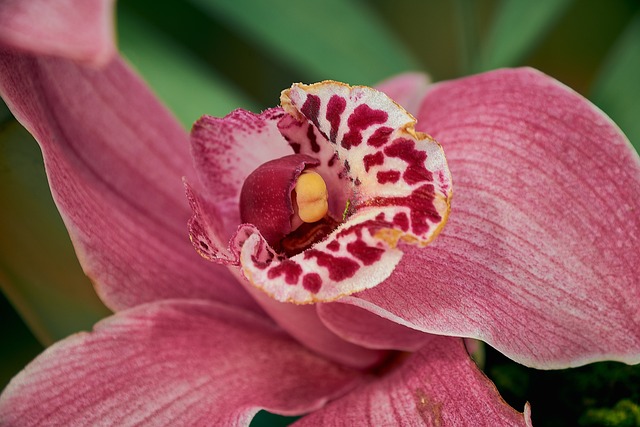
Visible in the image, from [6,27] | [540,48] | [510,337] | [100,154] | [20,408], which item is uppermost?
[6,27]

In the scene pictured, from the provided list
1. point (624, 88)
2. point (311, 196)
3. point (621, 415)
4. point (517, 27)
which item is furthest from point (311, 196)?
point (517, 27)

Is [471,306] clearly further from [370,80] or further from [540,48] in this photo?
[540,48]

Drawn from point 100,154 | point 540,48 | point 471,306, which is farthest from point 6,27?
point 540,48

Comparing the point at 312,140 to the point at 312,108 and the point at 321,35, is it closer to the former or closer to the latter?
the point at 312,108

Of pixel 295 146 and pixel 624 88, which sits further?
pixel 624 88

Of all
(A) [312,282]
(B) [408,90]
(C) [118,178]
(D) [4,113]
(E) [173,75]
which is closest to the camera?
(A) [312,282]

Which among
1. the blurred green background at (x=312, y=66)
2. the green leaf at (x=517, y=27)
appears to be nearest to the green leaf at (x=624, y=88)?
the blurred green background at (x=312, y=66)
